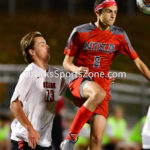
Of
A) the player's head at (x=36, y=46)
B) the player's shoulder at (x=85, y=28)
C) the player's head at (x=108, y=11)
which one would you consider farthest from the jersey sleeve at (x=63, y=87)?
the player's head at (x=108, y=11)

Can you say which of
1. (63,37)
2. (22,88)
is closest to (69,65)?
(22,88)

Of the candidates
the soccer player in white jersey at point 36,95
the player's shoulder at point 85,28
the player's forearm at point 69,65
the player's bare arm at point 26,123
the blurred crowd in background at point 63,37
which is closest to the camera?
the player's bare arm at point 26,123

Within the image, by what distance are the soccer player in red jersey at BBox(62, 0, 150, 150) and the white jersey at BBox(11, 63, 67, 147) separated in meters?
0.23

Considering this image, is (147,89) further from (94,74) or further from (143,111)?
(94,74)

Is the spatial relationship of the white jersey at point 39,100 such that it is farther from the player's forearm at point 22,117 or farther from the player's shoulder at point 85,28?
the player's shoulder at point 85,28

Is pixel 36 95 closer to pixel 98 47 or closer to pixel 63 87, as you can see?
pixel 63 87

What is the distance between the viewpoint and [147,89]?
35.1 feet

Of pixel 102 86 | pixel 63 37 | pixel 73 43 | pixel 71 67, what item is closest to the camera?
pixel 71 67

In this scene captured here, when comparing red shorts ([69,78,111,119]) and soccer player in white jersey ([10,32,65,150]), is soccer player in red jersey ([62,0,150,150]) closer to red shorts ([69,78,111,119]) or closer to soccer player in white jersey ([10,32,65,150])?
red shorts ([69,78,111,119])

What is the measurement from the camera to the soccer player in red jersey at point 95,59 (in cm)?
541

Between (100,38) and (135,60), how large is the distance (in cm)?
43

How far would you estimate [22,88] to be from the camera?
5.08 m

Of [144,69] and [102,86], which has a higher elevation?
[144,69]

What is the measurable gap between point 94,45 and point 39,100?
811mm
